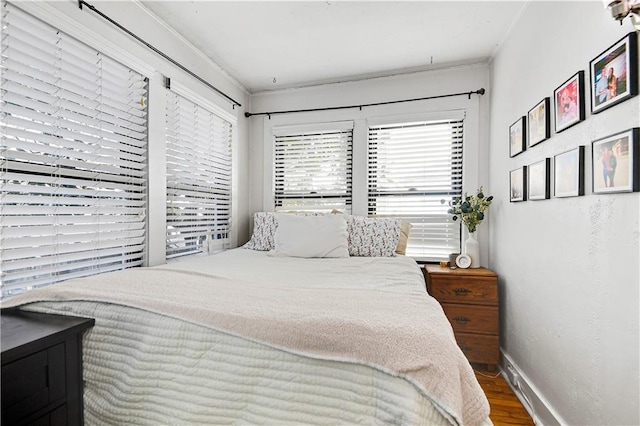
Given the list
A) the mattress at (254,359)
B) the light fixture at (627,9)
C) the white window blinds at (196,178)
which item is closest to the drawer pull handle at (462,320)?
the mattress at (254,359)

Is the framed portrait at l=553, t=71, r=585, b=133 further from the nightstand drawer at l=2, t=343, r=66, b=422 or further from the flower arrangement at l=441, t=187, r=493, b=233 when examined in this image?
the nightstand drawer at l=2, t=343, r=66, b=422

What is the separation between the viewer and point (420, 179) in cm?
294

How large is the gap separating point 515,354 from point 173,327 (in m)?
2.22

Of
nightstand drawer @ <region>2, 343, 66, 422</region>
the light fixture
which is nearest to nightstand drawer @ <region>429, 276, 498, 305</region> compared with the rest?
the light fixture

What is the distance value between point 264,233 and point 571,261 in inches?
88.4

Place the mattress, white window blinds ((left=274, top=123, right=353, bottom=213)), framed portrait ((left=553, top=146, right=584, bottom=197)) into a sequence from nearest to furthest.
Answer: the mattress → framed portrait ((left=553, top=146, right=584, bottom=197)) → white window blinds ((left=274, top=123, right=353, bottom=213))

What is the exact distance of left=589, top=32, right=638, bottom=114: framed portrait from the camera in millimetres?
1024

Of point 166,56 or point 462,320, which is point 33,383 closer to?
point 166,56

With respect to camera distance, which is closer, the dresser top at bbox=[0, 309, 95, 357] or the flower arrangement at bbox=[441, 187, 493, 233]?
the dresser top at bbox=[0, 309, 95, 357]

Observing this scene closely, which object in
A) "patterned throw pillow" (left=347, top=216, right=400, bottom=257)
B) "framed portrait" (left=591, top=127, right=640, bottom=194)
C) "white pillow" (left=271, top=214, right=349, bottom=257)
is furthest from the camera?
"patterned throw pillow" (left=347, top=216, right=400, bottom=257)

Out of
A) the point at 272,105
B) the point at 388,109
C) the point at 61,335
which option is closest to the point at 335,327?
the point at 61,335

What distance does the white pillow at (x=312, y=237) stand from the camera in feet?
7.98

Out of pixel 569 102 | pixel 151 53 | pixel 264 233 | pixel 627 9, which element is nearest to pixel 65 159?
pixel 151 53

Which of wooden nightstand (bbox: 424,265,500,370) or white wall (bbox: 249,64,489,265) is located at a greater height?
white wall (bbox: 249,64,489,265)
